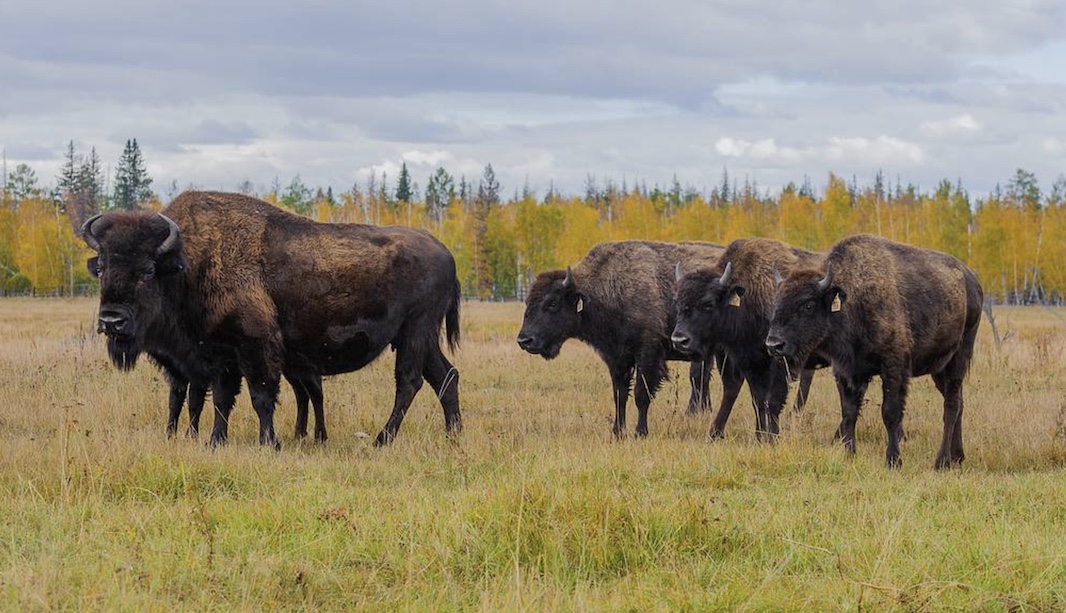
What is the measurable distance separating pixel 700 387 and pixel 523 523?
814 cm

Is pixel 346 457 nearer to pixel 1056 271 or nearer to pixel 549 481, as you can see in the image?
pixel 549 481

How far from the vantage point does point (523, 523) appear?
5.61m

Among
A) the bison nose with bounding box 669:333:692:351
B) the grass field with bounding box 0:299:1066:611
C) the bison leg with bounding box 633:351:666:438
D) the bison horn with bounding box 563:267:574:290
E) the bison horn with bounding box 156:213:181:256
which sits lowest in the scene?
the grass field with bounding box 0:299:1066:611

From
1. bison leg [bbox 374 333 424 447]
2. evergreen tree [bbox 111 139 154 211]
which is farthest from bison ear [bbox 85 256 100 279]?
evergreen tree [bbox 111 139 154 211]

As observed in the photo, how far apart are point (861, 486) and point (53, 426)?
293 inches

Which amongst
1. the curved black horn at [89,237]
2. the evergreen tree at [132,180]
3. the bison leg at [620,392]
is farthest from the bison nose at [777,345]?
the evergreen tree at [132,180]

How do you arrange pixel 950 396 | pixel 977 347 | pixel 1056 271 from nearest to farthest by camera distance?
pixel 950 396 → pixel 977 347 → pixel 1056 271

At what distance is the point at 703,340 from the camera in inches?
436

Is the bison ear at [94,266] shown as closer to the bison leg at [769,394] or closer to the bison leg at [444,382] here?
the bison leg at [444,382]

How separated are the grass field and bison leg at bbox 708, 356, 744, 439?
1.14 ft

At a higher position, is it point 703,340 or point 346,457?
point 703,340

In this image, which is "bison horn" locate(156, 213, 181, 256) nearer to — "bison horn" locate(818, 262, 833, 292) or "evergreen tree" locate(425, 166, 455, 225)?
"bison horn" locate(818, 262, 833, 292)

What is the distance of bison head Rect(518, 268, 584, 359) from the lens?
12.6 metres

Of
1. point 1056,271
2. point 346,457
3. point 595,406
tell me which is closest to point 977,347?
point 595,406
